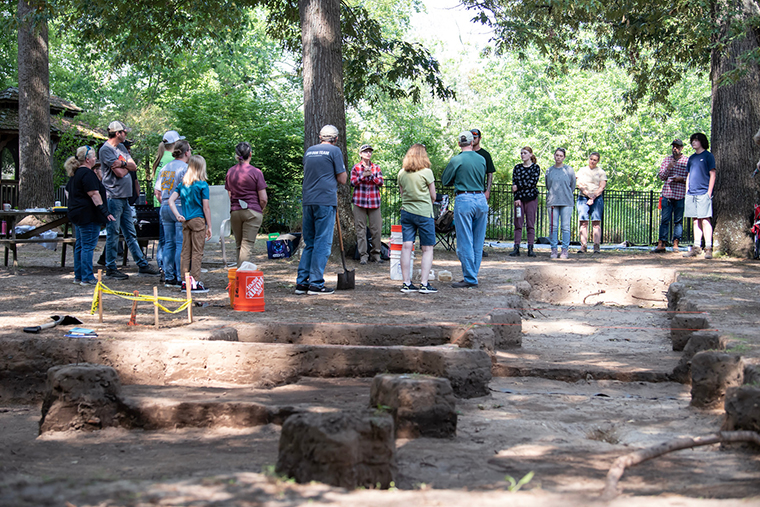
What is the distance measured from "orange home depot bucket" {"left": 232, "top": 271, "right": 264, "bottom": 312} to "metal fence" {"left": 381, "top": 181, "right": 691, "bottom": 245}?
13201mm

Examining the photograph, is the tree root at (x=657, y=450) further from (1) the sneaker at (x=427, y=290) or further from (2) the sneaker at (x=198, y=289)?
(2) the sneaker at (x=198, y=289)

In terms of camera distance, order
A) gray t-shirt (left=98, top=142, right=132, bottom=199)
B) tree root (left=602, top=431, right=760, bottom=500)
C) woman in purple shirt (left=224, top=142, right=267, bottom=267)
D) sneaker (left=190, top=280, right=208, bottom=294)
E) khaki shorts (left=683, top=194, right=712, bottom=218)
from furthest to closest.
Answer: khaki shorts (left=683, top=194, right=712, bottom=218), gray t-shirt (left=98, top=142, right=132, bottom=199), woman in purple shirt (left=224, top=142, right=267, bottom=267), sneaker (left=190, top=280, right=208, bottom=294), tree root (left=602, top=431, right=760, bottom=500)

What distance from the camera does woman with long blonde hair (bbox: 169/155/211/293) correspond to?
8.58 m

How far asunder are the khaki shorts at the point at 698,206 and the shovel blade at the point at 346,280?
7.08m

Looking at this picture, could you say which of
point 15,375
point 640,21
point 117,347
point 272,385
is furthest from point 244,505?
point 640,21

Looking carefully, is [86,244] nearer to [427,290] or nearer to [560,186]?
[427,290]

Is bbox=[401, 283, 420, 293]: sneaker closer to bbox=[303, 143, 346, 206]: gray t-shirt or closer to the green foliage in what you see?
bbox=[303, 143, 346, 206]: gray t-shirt

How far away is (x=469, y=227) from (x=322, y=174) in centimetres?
215

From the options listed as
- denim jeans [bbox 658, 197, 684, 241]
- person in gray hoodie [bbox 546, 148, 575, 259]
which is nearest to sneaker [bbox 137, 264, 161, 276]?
person in gray hoodie [bbox 546, 148, 575, 259]

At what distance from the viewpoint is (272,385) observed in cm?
536

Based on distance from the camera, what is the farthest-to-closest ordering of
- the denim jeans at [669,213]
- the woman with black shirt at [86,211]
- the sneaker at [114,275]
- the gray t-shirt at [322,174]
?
the denim jeans at [669,213] → the sneaker at [114,275] → the woman with black shirt at [86,211] → the gray t-shirt at [322,174]

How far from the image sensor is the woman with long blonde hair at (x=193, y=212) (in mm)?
8578

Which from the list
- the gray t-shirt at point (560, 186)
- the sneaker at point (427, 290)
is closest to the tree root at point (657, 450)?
the sneaker at point (427, 290)

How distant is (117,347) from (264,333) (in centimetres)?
129
